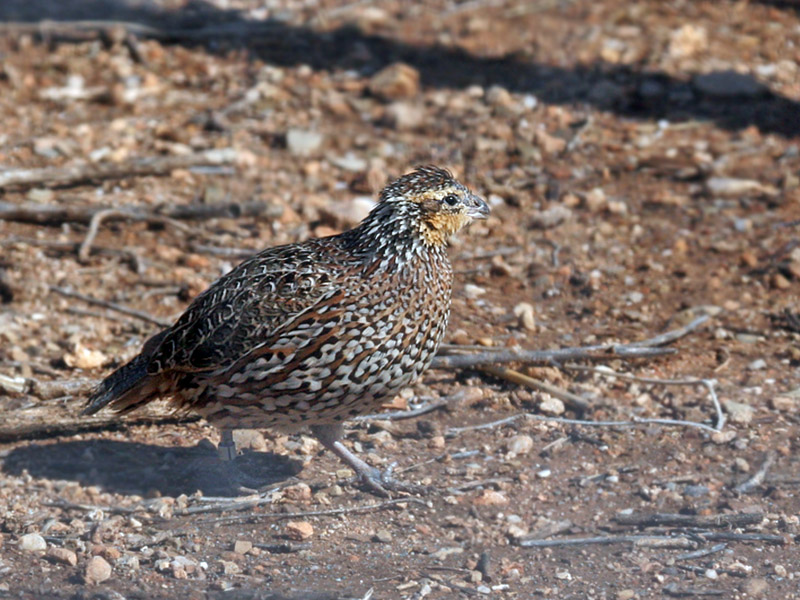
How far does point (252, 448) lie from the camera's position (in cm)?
593

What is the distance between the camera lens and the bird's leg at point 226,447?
572 centimetres

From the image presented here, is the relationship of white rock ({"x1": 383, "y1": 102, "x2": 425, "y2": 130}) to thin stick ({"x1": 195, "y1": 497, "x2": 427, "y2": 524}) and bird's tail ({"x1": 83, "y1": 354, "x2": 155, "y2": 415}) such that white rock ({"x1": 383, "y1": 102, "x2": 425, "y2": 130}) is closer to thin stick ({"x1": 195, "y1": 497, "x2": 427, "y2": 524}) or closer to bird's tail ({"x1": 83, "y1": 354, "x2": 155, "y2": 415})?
bird's tail ({"x1": 83, "y1": 354, "x2": 155, "y2": 415})

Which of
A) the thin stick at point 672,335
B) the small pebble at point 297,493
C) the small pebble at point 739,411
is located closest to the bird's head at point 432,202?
→ the small pebble at point 297,493

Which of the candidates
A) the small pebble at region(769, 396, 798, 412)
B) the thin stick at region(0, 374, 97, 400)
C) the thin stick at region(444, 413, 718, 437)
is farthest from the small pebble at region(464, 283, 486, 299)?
the thin stick at region(0, 374, 97, 400)

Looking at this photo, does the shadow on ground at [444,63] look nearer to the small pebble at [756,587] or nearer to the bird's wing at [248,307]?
the bird's wing at [248,307]

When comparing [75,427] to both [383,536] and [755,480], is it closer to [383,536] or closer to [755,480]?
[383,536]

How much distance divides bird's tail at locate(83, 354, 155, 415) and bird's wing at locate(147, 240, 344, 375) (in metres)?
0.09

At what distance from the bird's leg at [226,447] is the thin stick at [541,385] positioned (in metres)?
1.52

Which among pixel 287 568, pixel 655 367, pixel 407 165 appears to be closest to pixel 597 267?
pixel 655 367

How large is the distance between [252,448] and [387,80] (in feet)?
15.5

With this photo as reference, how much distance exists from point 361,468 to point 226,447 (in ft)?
2.37

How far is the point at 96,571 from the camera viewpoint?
4875mm

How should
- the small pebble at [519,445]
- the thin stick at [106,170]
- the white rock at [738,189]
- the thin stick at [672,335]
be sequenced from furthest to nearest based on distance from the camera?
the white rock at [738,189] → the thin stick at [106,170] → the thin stick at [672,335] → the small pebble at [519,445]

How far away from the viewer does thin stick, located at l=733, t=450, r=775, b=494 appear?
545 cm
